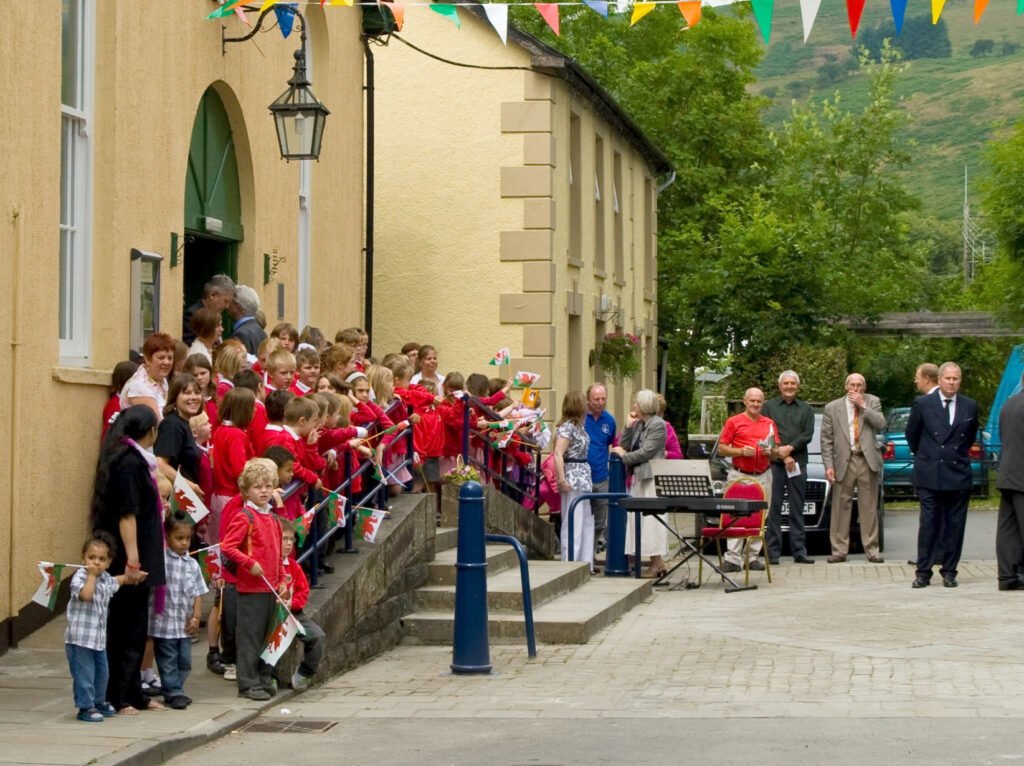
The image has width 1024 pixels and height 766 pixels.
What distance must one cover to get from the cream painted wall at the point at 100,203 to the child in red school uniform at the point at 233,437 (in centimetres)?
114

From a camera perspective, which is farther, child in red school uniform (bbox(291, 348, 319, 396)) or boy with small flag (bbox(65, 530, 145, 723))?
child in red school uniform (bbox(291, 348, 319, 396))

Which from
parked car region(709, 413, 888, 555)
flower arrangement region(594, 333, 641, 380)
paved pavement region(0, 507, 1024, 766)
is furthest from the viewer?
flower arrangement region(594, 333, 641, 380)

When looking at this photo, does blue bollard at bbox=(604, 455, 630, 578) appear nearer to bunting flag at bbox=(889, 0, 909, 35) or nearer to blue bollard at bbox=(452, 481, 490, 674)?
blue bollard at bbox=(452, 481, 490, 674)

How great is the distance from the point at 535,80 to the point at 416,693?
46.9 feet

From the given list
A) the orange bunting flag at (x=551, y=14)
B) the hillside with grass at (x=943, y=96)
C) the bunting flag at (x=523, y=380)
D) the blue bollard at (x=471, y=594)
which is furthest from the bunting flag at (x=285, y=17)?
the hillside with grass at (x=943, y=96)

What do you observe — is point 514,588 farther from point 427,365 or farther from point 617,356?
point 617,356

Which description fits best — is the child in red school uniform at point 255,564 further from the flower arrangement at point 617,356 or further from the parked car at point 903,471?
the parked car at point 903,471

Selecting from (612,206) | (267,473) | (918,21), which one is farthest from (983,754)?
(918,21)

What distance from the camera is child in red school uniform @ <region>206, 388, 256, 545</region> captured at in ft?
34.0

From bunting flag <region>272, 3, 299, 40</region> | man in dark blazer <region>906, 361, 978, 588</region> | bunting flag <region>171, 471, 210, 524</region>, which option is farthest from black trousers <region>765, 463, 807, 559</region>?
bunting flag <region>171, 471, 210, 524</region>

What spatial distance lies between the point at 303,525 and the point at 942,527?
7597mm

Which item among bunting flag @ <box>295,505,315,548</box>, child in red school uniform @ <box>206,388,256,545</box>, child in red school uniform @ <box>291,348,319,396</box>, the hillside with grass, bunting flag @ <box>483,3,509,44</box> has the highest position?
the hillside with grass

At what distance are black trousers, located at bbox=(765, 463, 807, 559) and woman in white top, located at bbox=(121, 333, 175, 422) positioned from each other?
30.0 feet

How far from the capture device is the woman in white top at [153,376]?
10.8 metres
